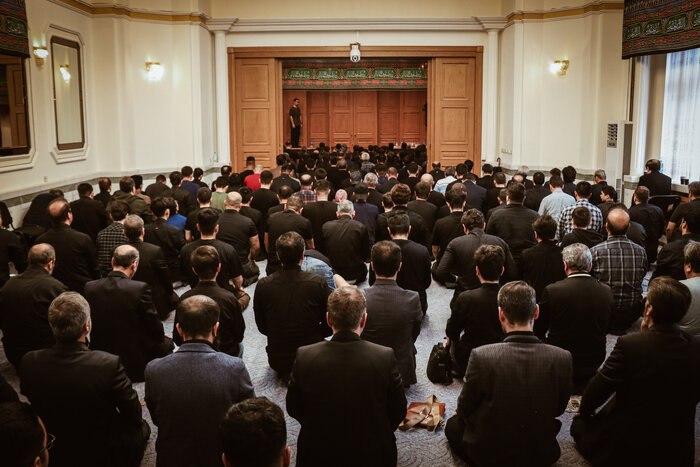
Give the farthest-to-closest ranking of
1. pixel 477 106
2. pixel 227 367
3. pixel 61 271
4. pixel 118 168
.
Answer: pixel 477 106 < pixel 118 168 < pixel 61 271 < pixel 227 367

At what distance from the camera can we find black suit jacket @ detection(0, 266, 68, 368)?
4.82 m

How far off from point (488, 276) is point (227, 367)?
2072mm

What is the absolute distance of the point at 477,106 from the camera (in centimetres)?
1428

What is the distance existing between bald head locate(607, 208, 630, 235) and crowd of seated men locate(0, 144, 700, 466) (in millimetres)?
18

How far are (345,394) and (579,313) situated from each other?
2216 mm

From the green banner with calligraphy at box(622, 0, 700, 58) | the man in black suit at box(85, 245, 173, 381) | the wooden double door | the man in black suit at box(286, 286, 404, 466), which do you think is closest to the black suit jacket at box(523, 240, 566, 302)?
the man in black suit at box(286, 286, 404, 466)

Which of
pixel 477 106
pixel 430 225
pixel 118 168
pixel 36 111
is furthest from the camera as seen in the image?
pixel 477 106

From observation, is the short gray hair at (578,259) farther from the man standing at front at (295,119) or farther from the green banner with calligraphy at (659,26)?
the man standing at front at (295,119)

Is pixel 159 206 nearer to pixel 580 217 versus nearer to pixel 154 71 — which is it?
pixel 580 217

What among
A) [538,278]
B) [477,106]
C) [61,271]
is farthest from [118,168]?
[538,278]

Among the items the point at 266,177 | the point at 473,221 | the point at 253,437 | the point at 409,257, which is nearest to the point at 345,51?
the point at 266,177

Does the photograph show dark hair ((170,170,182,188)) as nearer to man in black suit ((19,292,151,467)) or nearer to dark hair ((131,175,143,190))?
dark hair ((131,175,143,190))

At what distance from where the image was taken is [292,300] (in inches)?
187

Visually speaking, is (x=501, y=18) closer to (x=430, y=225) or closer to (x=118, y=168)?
(x=430, y=225)
